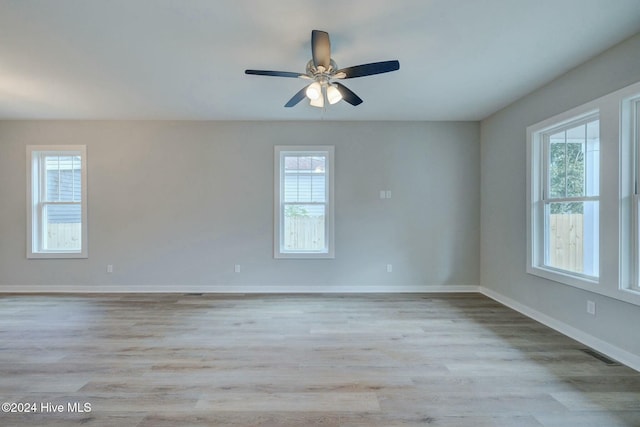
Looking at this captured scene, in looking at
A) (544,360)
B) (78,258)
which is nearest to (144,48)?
(78,258)

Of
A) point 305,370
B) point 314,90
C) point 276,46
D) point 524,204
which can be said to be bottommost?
point 305,370

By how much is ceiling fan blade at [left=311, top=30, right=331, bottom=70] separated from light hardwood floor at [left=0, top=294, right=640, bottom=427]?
2.42m

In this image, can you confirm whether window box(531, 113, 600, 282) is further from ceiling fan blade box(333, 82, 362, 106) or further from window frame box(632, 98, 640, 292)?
ceiling fan blade box(333, 82, 362, 106)

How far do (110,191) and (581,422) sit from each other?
230 inches

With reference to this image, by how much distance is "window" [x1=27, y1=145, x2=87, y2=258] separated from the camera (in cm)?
458

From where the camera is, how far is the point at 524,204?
3650 mm

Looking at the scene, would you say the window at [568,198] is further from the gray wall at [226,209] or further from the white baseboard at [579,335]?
the gray wall at [226,209]

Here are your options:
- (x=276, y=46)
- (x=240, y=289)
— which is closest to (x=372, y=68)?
(x=276, y=46)

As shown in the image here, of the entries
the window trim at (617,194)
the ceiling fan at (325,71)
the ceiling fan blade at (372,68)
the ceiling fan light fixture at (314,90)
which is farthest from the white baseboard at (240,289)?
the ceiling fan blade at (372,68)

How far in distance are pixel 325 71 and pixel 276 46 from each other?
0.49m

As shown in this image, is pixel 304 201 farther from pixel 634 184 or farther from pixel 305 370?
pixel 634 184

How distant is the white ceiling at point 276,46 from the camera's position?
2059mm

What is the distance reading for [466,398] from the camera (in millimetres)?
1971

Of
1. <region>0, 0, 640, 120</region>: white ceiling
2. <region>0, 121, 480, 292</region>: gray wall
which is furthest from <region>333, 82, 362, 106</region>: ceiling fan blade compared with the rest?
<region>0, 121, 480, 292</region>: gray wall
